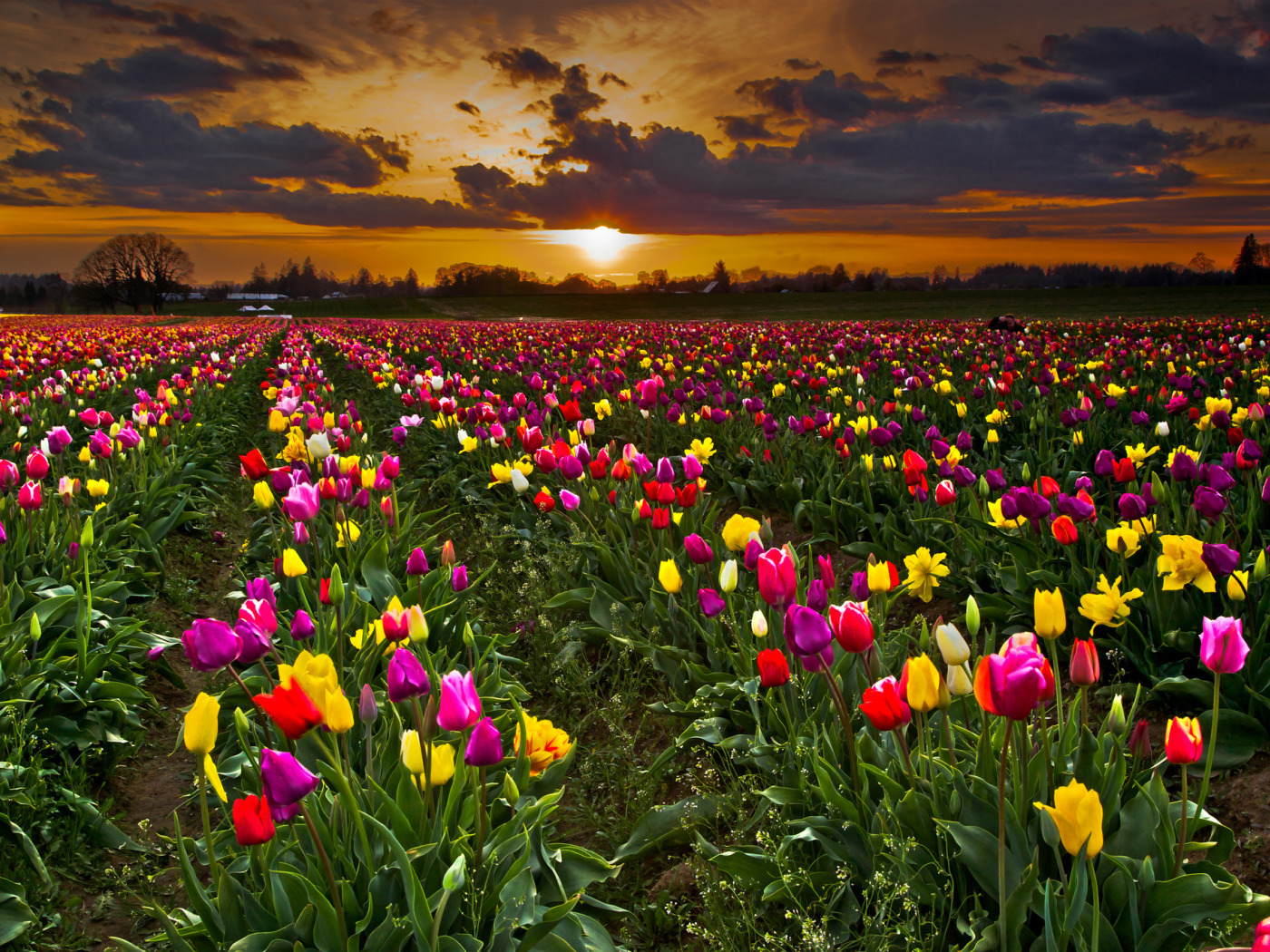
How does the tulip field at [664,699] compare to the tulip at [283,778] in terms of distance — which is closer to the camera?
the tulip at [283,778]

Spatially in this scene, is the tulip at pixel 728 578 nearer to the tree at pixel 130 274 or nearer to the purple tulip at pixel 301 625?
the purple tulip at pixel 301 625

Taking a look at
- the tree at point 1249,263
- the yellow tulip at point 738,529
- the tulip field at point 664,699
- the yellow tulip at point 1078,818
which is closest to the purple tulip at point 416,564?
the tulip field at point 664,699

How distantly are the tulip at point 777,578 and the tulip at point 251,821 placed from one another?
141 cm

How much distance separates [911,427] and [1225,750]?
423cm

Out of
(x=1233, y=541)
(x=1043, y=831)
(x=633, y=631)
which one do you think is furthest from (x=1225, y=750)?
(x=633, y=631)

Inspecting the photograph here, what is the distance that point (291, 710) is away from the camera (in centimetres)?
175

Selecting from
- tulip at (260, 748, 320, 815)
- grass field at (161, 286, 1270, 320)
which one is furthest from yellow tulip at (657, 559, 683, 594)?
grass field at (161, 286, 1270, 320)

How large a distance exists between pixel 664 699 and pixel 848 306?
157 ft

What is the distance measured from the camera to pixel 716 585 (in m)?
3.98

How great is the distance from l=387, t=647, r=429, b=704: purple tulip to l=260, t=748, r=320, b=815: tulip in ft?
0.92

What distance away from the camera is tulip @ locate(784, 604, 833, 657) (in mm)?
1989

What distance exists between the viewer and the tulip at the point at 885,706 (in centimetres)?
184

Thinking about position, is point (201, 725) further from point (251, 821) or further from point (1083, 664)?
point (1083, 664)

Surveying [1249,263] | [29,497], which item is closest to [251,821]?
[29,497]
